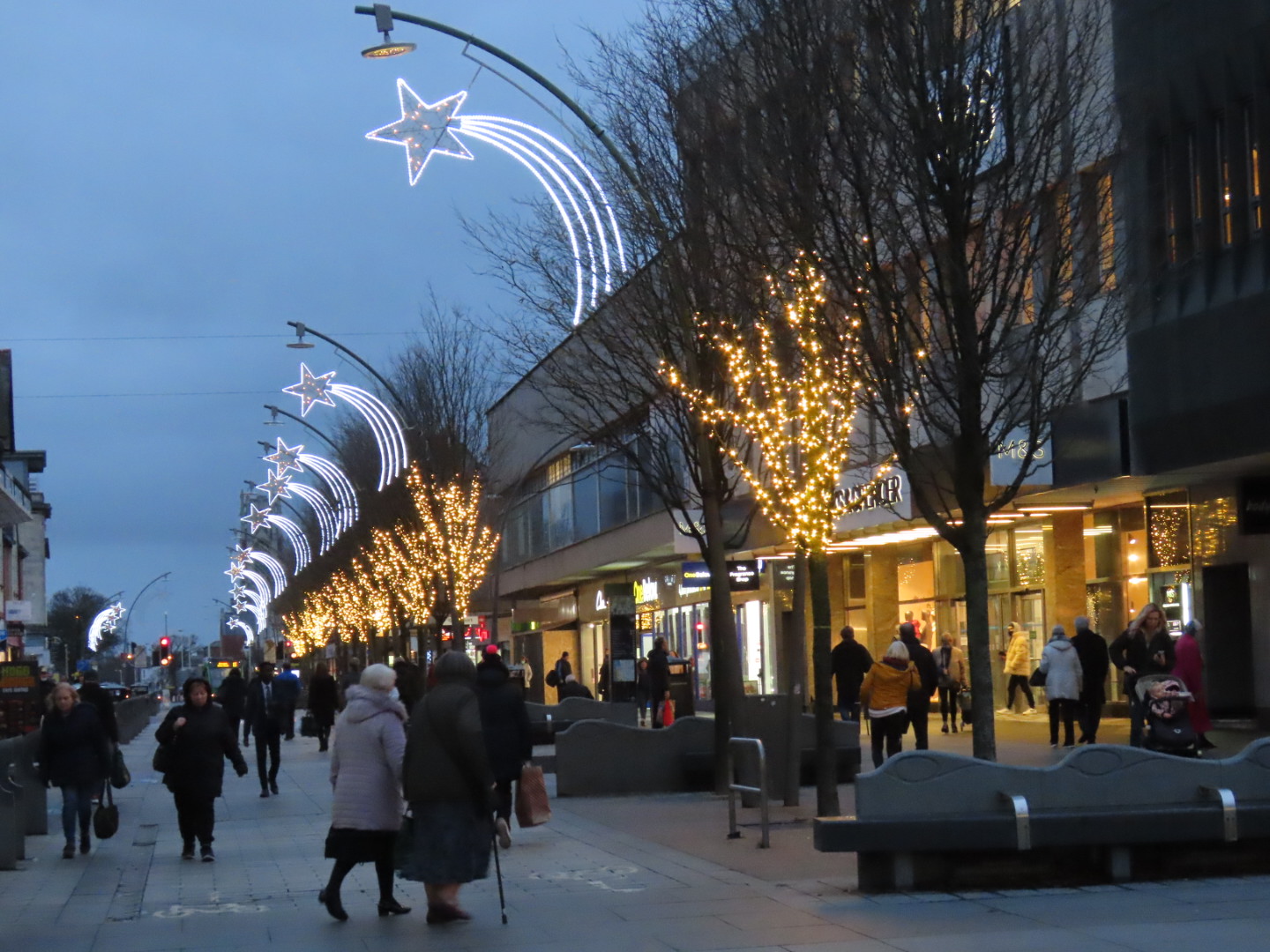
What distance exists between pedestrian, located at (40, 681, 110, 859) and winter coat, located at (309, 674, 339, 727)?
15.4 m

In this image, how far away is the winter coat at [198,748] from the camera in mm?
16469

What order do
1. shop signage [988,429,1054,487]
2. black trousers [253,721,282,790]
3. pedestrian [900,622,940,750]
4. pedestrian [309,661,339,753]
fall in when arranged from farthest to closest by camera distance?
pedestrian [309,661,339,753]
shop signage [988,429,1054,487]
black trousers [253,721,282,790]
pedestrian [900,622,940,750]

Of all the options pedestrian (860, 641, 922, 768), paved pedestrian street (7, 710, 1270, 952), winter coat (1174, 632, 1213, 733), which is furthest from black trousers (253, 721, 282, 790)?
winter coat (1174, 632, 1213, 733)

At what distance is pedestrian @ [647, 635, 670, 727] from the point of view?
34.0 m

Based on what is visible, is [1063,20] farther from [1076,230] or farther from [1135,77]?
[1135,77]

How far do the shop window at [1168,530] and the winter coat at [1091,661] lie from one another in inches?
130

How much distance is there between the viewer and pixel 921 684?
2252cm

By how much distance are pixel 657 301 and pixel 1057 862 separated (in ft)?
29.6

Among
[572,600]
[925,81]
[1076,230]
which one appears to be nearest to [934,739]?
[1076,230]

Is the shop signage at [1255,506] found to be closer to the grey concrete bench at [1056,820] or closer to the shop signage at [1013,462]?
the shop signage at [1013,462]

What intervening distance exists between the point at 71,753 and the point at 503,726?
4.33 metres

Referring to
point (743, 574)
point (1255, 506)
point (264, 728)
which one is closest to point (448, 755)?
point (264, 728)

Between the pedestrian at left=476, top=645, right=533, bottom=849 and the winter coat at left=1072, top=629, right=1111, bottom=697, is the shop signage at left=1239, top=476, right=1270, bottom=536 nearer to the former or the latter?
the winter coat at left=1072, top=629, right=1111, bottom=697

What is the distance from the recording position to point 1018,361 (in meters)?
15.6
